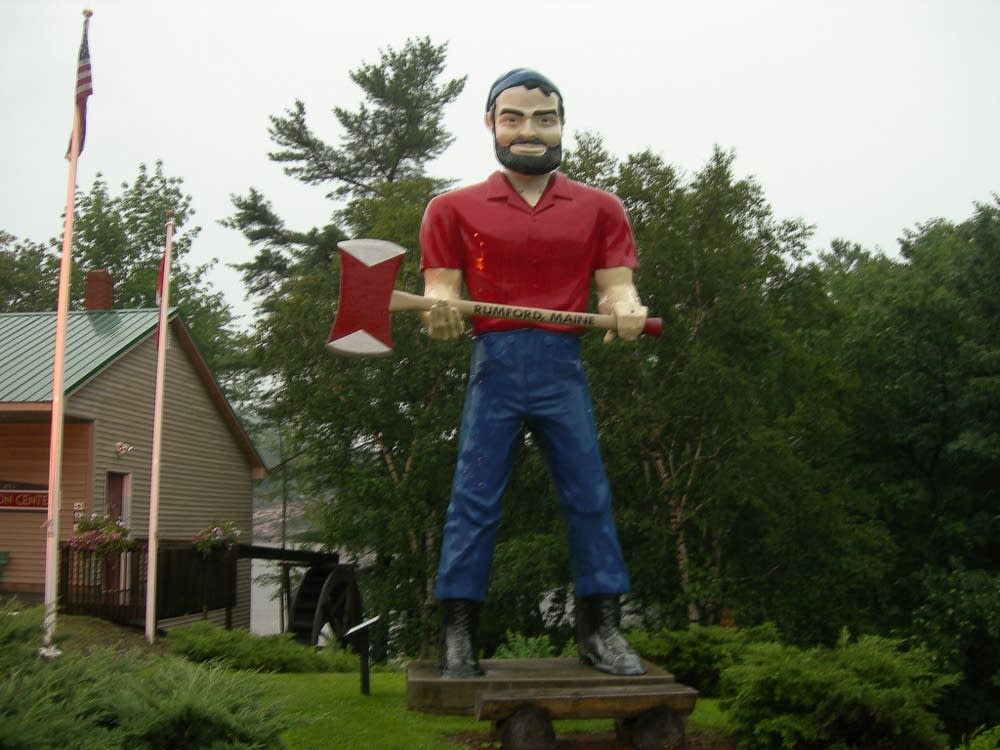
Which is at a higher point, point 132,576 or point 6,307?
point 6,307

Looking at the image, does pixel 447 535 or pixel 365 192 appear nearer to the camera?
pixel 447 535

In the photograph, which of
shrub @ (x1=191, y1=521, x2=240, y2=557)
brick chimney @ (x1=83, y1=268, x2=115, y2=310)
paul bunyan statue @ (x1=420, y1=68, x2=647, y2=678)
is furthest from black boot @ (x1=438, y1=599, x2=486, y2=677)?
brick chimney @ (x1=83, y1=268, x2=115, y2=310)

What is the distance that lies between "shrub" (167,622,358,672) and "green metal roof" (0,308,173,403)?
5.08 metres

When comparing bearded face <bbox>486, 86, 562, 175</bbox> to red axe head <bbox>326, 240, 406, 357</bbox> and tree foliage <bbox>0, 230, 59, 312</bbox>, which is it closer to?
red axe head <bbox>326, 240, 406, 357</bbox>

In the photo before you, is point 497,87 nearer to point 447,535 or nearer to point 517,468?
point 447,535

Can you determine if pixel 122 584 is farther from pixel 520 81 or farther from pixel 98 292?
pixel 520 81

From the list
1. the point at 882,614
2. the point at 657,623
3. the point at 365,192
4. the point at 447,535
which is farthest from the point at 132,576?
the point at 365,192

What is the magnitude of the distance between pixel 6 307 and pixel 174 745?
1165 inches

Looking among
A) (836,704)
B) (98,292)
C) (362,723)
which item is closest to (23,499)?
(98,292)

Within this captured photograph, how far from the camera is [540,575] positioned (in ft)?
50.2

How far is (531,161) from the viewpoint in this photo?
19.4 feet

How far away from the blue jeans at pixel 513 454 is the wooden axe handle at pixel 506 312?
0.57 feet

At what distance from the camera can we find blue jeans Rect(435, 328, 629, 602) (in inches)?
224

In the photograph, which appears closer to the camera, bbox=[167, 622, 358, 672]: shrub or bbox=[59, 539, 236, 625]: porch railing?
bbox=[167, 622, 358, 672]: shrub
